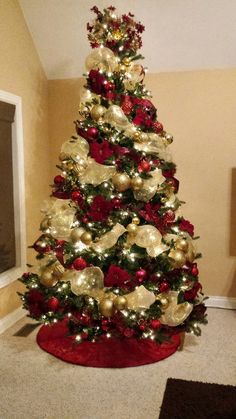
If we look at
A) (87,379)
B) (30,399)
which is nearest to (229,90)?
(87,379)

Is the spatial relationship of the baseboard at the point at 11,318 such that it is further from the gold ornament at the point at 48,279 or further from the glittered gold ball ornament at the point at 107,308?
the glittered gold ball ornament at the point at 107,308

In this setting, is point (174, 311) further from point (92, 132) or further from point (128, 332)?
point (92, 132)

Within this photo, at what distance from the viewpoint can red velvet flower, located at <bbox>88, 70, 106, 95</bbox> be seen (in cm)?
227

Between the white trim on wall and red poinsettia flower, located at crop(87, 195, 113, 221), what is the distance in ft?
3.08

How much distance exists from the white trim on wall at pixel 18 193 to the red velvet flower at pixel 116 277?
964mm

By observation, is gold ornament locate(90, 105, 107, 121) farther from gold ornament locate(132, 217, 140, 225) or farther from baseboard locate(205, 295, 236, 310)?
baseboard locate(205, 295, 236, 310)

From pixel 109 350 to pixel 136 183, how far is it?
97 centimetres

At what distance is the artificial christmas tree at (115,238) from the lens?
81.4 inches

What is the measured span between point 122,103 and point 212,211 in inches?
45.6

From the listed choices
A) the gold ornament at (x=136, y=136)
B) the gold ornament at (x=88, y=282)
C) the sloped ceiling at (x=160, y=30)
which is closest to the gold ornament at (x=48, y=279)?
the gold ornament at (x=88, y=282)

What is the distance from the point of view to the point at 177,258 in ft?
6.92

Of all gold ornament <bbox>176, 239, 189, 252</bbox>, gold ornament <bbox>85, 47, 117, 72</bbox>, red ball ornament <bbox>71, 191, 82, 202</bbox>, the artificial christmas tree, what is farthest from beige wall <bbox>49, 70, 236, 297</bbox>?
red ball ornament <bbox>71, 191, 82, 202</bbox>

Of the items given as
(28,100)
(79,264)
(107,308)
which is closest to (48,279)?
(79,264)

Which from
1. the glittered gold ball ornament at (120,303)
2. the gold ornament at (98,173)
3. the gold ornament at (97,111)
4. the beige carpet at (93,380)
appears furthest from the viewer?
the gold ornament at (97,111)
